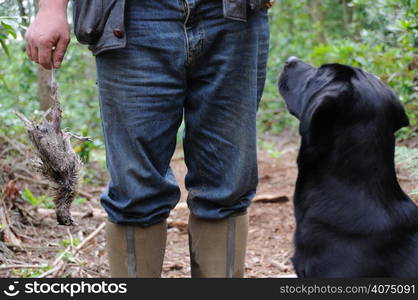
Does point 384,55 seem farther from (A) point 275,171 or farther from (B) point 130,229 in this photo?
(B) point 130,229

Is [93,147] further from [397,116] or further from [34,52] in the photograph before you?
[397,116]

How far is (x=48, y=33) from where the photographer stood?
87.0 inches

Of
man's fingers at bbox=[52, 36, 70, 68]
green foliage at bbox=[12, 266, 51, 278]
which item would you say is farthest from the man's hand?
green foliage at bbox=[12, 266, 51, 278]

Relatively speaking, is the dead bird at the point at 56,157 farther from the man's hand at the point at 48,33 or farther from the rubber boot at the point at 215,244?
the rubber boot at the point at 215,244

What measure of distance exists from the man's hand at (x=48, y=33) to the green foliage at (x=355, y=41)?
268cm

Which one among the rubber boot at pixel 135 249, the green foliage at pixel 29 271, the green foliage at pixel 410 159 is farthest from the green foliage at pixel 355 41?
the green foliage at pixel 29 271

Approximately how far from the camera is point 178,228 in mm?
4695

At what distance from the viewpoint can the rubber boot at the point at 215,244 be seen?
8.84 feet

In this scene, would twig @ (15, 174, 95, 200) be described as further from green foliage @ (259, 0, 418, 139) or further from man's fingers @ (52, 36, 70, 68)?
green foliage @ (259, 0, 418, 139)

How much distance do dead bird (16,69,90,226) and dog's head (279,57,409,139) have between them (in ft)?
3.25

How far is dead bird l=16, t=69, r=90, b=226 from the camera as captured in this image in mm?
2438

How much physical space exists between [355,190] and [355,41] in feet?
24.7

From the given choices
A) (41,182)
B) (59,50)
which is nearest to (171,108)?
(59,50)

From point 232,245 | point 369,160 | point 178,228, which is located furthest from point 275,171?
point 369,160
